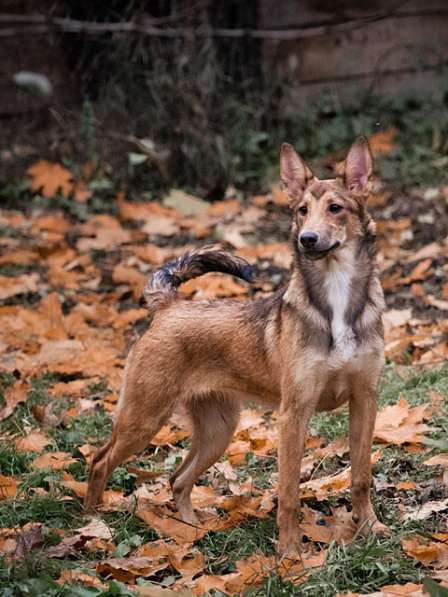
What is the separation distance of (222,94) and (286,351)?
23.6ft

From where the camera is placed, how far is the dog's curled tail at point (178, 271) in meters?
5.16

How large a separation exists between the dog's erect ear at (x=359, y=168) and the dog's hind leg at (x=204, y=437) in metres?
1.33

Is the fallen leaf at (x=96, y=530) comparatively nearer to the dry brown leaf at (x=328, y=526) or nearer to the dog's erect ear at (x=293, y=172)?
the dry brown leaf at (x=328, y=526)

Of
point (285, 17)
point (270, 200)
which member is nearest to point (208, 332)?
point (270, 200)

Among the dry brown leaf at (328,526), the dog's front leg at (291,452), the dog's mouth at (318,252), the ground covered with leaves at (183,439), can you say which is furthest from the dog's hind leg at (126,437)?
the dog's mouth at (318,252)

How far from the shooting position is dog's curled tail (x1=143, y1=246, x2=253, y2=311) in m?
5.16

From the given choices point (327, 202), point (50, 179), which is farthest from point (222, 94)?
point (327, 202)

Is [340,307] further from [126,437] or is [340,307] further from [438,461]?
[126,437]

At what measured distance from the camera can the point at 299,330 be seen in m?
4.42

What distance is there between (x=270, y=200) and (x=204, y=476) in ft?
18.3

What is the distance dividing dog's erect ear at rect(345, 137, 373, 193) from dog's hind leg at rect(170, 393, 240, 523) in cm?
133

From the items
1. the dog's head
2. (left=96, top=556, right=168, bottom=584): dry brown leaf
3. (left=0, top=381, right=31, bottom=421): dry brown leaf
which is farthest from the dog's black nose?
(left=0, top=381, right=31, bottom=421): dry brown leaf

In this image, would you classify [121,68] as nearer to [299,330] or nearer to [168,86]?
[168,86]

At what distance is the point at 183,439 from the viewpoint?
6.01 m
